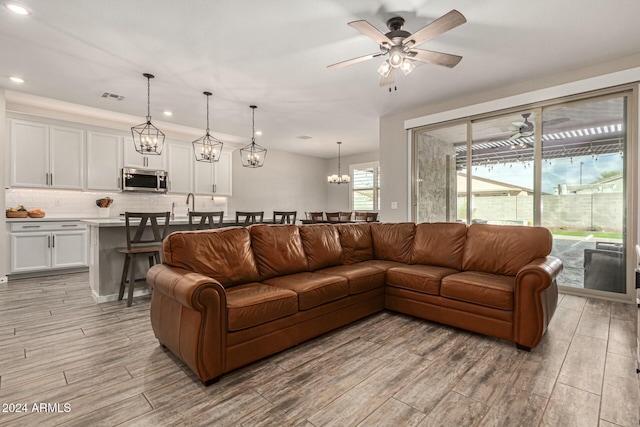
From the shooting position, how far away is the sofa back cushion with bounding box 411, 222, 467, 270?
3318mm

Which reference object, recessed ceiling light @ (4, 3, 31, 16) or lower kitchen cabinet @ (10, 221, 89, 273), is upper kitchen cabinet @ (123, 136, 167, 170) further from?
recessed ceiling light @ (4, 3, 31, 16)

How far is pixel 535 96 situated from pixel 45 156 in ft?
24.6

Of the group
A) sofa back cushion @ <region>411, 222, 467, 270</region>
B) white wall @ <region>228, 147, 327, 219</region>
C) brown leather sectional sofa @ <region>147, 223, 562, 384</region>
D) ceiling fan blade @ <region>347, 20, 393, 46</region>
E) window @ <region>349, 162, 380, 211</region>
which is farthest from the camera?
window @ <region>349, 162, 380, 211</region>

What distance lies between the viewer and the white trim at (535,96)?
11.5ft

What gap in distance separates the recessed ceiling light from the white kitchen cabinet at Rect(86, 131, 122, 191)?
333 cm

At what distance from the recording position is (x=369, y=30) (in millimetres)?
2447

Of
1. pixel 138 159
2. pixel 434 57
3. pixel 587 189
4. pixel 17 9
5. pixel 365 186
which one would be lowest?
pixel 587 189

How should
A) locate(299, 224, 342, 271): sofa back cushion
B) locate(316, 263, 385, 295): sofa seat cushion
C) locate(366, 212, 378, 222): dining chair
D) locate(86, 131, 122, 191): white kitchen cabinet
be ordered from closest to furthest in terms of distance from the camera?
locate(316, 263, 385, 295): sofa seat cushion
locate(299, 224, 342, 271): sofa back cushion
locate(86, 131, 122, 191): white kitchen cabinet
locate(366, 212, 378, 222): dining chair

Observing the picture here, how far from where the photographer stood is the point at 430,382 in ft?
6.35

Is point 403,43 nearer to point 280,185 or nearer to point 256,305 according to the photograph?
point 256,305

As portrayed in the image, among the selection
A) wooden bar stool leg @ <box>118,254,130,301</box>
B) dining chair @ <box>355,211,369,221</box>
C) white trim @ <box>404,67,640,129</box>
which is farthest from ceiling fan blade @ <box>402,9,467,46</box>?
dining chair @ <box>355,211,369,221</box>

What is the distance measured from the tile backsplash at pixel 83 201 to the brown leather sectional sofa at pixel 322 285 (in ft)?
15.1

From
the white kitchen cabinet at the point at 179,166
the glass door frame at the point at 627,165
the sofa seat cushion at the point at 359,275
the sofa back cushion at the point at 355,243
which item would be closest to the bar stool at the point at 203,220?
the sofa back cushion at the point at 355,243

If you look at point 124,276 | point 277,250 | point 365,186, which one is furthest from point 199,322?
point 365,186
